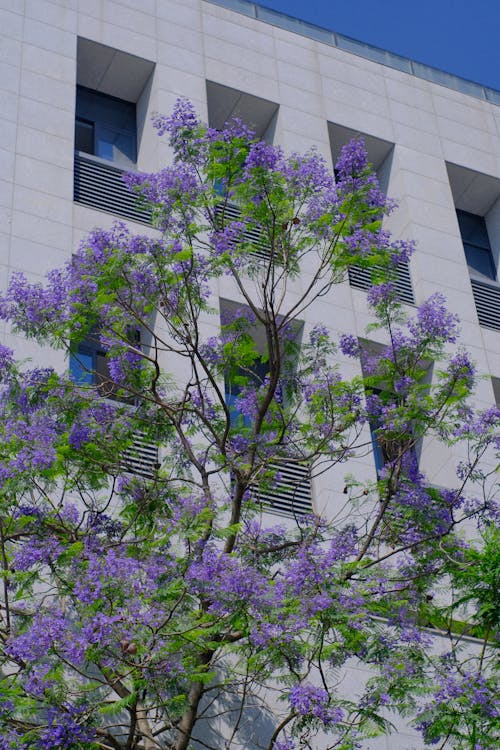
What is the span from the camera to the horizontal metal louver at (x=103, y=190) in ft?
64.6

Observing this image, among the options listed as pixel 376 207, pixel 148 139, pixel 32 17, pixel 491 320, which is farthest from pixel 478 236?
pixel 376 207

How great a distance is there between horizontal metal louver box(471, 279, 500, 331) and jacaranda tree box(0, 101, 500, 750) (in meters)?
8.03

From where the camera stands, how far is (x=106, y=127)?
22.0 metres

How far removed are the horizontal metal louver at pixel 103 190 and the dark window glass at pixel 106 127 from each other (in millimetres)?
951

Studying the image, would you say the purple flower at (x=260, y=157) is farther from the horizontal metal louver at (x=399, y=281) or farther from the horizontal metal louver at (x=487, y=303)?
the horizontal metal louver at (x=487, y=303)

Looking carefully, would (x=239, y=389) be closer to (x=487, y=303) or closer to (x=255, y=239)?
(x=255, y=239)

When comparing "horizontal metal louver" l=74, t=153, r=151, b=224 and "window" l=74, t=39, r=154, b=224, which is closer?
"horizontal metal louver" l=74, t=153, r=151, b=224

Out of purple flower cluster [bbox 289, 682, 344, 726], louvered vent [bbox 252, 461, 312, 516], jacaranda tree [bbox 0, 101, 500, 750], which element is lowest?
purple flower cluster [bbox 289, 682, 344, 726]

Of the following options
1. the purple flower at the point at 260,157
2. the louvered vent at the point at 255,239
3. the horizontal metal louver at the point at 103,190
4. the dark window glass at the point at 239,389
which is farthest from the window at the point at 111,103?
the purple flower at the point at 260,157

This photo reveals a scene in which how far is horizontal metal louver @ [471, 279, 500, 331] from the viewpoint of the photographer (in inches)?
890

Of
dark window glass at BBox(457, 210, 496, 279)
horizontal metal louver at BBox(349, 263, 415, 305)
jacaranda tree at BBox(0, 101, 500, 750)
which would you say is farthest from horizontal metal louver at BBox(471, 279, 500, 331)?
jacaranda tree at BBox(0, 101, 500, 750)

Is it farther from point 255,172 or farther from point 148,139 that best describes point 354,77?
point 255,172

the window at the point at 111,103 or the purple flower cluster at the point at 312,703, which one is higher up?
the window at the point at 111,103

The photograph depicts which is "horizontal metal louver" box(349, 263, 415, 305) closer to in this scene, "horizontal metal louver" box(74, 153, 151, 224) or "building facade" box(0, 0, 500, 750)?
"building facade" box(0, 0, 500, 750)
